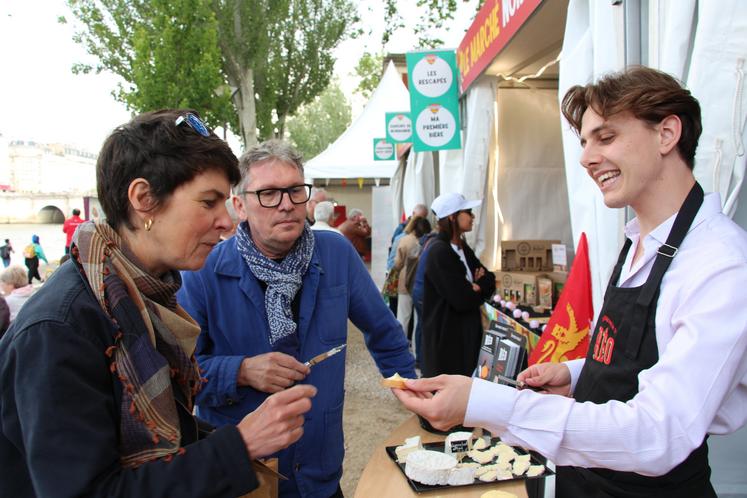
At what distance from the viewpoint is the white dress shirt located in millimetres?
1059

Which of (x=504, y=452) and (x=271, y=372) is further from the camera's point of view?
(x=504, y=452)

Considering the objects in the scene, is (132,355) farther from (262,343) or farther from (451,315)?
(451,315)

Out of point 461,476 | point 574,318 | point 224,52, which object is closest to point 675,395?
point 461,476

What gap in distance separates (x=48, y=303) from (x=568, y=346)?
2.59 m

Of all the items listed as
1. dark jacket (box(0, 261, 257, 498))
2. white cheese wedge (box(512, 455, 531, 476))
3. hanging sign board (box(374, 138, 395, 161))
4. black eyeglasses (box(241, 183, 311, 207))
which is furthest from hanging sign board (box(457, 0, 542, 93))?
hanging sign board (box(374, 138, 395, 161))

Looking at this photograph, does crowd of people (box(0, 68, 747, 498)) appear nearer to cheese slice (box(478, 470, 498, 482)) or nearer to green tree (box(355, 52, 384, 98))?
cheese slice (box(478, 470, 498, 482))

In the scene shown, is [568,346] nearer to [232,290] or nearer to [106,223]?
[232,290]

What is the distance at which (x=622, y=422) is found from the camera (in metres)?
1.09

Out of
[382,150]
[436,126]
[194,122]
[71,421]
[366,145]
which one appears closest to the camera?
[71,421]

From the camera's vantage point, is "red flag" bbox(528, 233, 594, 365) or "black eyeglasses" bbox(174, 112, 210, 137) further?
"red flag" bbox(528, 233, 594, 365)

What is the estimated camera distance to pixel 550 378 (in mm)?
1685

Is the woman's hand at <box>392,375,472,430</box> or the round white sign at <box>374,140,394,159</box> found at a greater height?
the round white sign at <box>374,140,394,159</box>

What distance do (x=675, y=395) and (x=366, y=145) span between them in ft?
42.2

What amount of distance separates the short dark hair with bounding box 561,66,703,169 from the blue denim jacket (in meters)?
1.19
